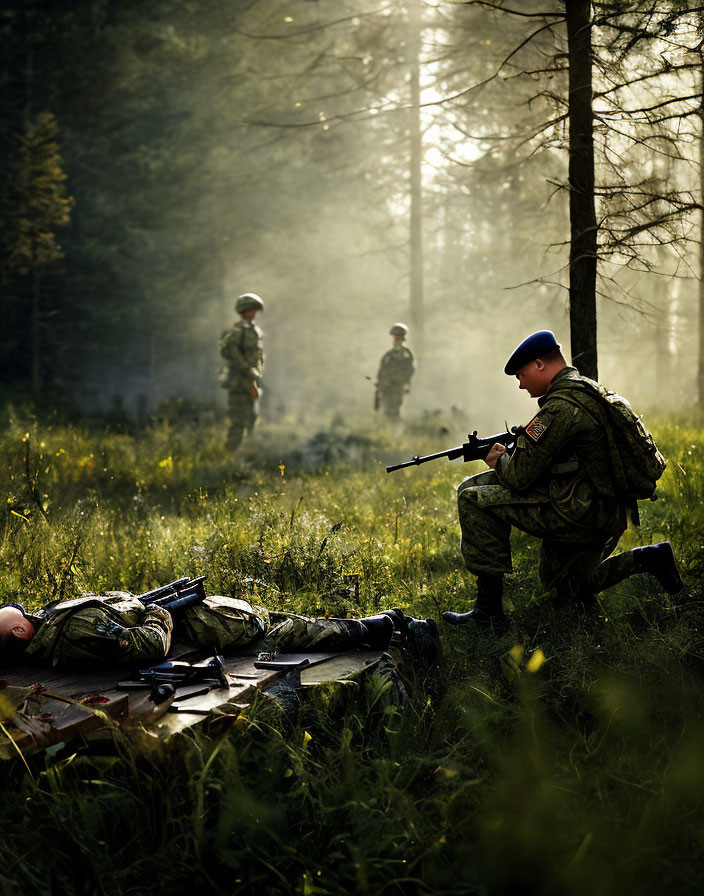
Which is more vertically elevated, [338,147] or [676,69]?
[338,147]

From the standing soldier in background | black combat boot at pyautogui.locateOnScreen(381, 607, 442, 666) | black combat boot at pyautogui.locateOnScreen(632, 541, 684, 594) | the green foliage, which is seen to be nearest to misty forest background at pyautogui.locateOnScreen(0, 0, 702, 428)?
the green foliage

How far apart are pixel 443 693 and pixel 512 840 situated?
53.9 inches

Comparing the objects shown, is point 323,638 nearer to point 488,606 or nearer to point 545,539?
point 488,606

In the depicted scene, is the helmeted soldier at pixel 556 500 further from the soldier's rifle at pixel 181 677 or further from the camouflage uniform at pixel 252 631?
the soldier's rifle at pixel 181 677

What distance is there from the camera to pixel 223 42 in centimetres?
2252

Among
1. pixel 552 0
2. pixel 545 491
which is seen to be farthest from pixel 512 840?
pixel 552 0

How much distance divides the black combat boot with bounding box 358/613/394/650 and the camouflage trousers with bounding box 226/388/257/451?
27.4ft

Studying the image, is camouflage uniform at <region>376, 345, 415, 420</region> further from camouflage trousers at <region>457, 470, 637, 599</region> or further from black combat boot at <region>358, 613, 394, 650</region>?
black combat boot at <region>358, 613, 394, 650</region>

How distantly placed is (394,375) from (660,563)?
12084 mm

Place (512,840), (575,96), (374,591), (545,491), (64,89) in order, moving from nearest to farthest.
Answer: (512,840) < (545,491) < (374,591) < (575,96) < (64,89)

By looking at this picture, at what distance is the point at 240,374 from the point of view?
11.8 meters

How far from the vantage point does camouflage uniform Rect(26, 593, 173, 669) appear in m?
3.22

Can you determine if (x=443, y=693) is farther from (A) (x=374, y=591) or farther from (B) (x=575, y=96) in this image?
(B) (x=575, y=96)

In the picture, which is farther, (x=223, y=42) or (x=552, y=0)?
(x=223, y=42)
